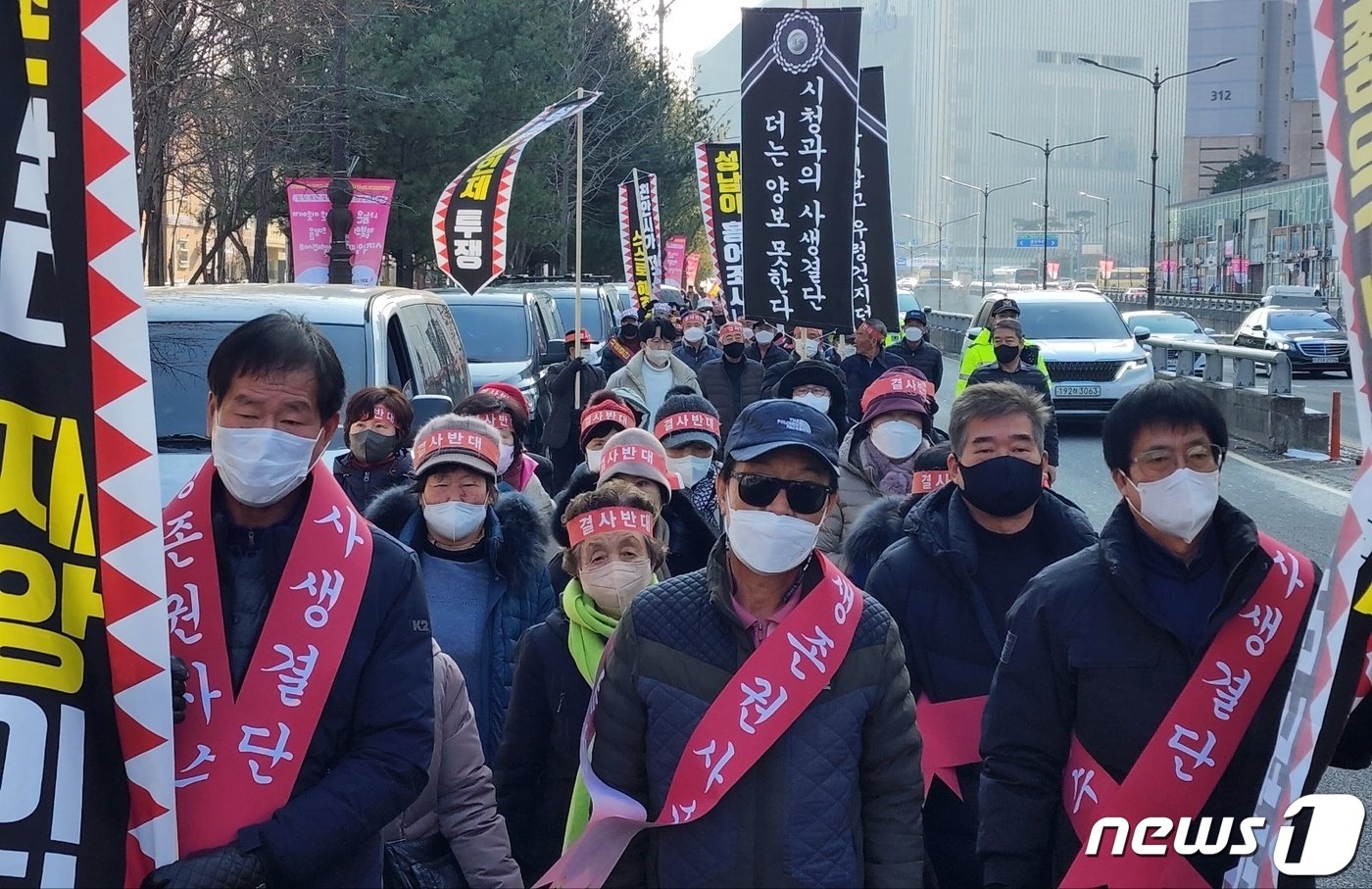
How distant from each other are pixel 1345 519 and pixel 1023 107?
147 m

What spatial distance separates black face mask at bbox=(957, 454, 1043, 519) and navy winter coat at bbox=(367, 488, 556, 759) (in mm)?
1401

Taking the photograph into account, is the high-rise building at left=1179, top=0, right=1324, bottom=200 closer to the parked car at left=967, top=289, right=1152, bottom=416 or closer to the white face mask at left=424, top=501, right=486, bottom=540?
the parked car at left=967, top=289, right=1152, bottom=416

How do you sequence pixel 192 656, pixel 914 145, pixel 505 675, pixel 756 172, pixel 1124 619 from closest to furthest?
pixel 192 656 → pixel 1124 619 → pixel 505 675 → pixel 756 172 → pixel 914 145

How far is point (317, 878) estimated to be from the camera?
2.79m

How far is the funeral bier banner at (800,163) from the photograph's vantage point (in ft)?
27.1

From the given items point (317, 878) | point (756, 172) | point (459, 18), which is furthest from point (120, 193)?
point (459, 18)

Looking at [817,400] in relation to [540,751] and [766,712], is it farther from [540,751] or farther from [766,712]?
[766,712]

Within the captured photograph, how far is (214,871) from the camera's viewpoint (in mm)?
2523

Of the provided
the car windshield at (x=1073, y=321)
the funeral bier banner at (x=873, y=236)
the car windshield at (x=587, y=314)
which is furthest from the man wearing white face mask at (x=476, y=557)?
the car windshield at (x=1073, y=321)

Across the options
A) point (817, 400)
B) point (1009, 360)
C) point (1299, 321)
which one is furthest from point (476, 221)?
point (1299, 321)

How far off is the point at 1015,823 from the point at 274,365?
67.0 inches

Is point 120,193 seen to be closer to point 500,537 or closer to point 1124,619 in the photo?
point 1124,619

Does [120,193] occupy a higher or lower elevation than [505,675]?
higher

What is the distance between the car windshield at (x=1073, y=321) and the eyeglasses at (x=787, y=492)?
60.2 ft
